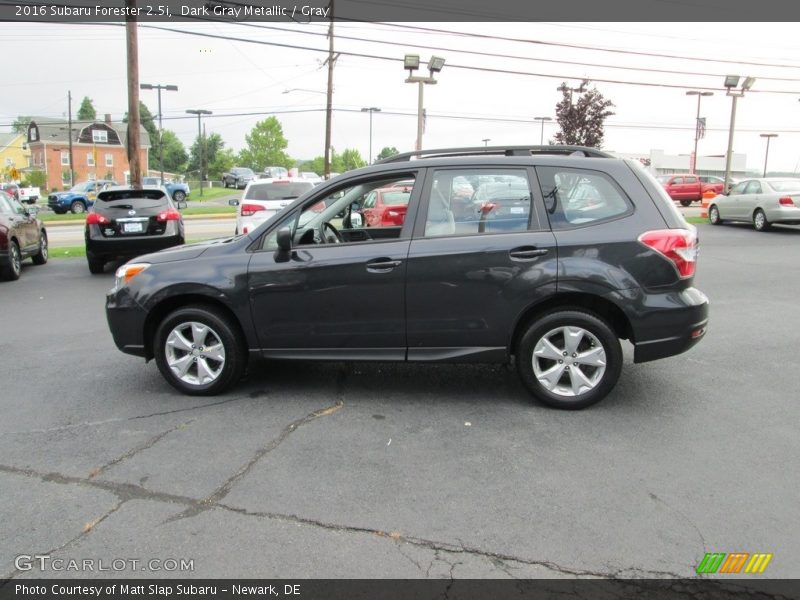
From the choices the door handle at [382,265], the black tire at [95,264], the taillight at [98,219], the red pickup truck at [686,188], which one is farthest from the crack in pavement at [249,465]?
the red pickup truck at [686,188]

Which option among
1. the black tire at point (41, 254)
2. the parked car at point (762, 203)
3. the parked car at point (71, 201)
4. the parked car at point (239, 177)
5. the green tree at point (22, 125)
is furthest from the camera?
the green tree at point (22, 125)

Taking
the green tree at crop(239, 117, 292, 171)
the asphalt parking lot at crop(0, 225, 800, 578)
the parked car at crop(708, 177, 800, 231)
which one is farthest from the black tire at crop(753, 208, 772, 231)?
the green tree at crop(239, 117, 292, 171)

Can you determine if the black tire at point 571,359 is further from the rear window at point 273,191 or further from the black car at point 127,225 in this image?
the rear window at point 273,191

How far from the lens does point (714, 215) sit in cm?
1970

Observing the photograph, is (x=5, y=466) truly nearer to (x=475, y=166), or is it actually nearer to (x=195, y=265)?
(x=195, y=265)


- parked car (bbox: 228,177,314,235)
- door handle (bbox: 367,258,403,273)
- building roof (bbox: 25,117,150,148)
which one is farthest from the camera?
building roof (bbox: 25,117,150,148)

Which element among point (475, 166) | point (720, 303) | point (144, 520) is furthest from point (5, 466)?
point (720, 303)

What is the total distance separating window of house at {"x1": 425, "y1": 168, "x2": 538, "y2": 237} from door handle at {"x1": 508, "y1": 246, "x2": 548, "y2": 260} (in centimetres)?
19

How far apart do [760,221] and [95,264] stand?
16868 millimetres

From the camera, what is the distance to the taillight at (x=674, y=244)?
174 inches

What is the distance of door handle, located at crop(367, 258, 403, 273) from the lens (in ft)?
15.1

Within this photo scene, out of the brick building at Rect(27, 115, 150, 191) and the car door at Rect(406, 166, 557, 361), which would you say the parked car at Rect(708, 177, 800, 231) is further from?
the brick building at Rect(27, 115, 150, 191)

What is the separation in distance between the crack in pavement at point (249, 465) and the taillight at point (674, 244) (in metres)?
2.57

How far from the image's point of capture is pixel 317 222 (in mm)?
5078
